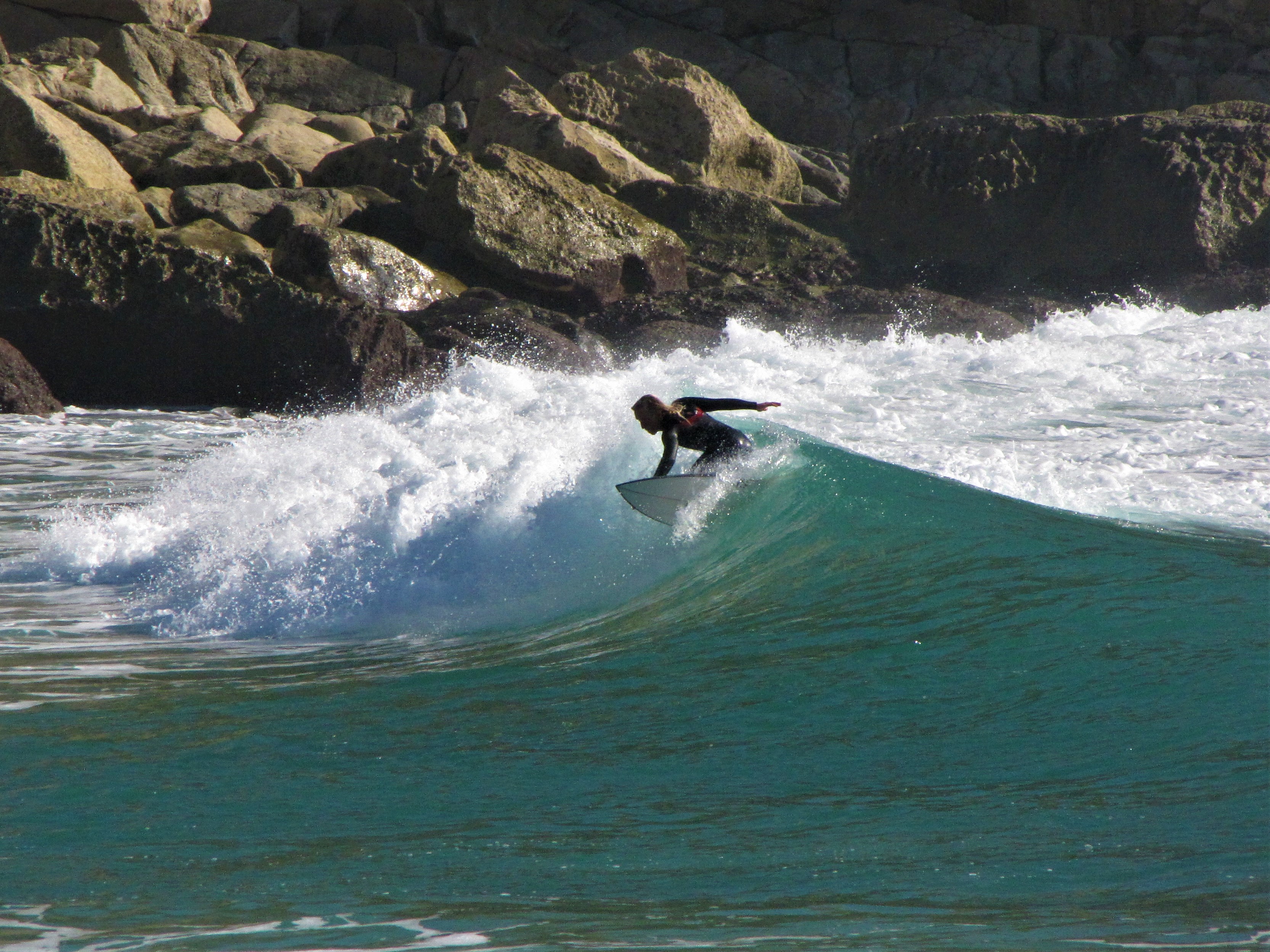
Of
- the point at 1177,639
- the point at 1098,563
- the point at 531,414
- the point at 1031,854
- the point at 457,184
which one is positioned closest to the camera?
the point at 1031,854

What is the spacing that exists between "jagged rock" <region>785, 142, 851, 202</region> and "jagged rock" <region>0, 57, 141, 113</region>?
12852mm

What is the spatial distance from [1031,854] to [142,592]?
539 centimetres

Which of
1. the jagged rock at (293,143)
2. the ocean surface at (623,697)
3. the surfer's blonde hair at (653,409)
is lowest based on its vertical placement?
the ocean surface at (623,697)

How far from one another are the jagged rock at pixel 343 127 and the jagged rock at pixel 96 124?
393 centimetres

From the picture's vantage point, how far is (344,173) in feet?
63.1

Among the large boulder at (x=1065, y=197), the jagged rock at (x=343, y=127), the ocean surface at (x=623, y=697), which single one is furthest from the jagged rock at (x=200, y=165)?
the ocean surface at (x=623, y=697)

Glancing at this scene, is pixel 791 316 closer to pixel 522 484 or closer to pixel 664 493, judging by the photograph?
pixel 522 484

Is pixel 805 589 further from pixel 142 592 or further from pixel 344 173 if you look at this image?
pixel 344 173

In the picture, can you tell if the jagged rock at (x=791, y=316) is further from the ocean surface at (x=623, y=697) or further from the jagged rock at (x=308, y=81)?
the jagged rock at (x=308, y=81)

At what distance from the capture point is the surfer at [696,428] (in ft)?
22.7

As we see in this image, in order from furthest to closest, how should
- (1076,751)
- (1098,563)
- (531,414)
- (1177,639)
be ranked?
(531,414)
(1098,563)
(1177,639)
(1076,751)

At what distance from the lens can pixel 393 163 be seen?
60.8 feet

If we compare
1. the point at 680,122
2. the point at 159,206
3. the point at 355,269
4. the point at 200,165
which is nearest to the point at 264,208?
the point at 159,206

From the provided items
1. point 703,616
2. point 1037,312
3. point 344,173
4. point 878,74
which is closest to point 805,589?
point 703,616
